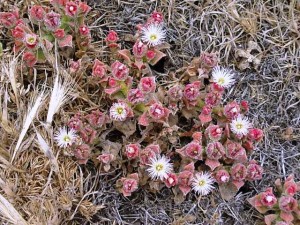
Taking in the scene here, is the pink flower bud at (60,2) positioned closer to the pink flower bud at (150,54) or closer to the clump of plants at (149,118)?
the clump of plants at (149,118)

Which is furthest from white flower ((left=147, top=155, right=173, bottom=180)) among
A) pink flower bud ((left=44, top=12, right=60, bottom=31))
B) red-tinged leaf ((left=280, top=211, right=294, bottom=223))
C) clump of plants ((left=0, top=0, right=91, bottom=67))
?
pink flower bud ((left=44, top=12, right=60, bottom=31))

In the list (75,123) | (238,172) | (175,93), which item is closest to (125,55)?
(175,93)

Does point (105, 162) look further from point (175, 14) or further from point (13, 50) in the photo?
point (175, 14)

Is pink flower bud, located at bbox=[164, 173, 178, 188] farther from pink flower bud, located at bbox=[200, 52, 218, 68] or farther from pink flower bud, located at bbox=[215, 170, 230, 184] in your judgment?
pink flower bud, located at bbox=[200, 52, 218, 68]

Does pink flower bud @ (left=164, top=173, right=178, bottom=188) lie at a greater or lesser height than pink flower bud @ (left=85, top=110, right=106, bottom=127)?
lesser

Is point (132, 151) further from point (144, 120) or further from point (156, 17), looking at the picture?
point (156, 17)

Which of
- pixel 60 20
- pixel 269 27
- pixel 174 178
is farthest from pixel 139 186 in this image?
pixel 269 27
